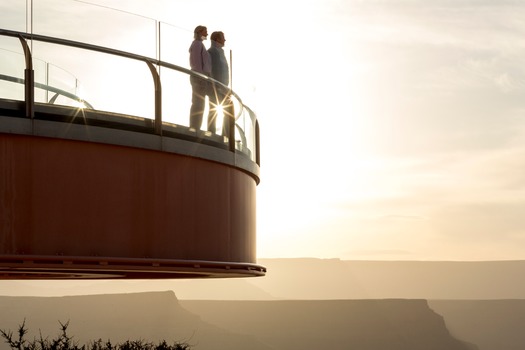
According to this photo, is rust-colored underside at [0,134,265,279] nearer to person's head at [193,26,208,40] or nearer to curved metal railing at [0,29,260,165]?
curved metal railing at [0,29,260,165]

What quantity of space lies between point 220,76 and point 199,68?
695mm

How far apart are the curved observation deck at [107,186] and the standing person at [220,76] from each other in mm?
563

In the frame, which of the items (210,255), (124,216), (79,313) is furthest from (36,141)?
(79,313)

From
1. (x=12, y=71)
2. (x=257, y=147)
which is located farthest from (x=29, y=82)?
(x=257, y=147)

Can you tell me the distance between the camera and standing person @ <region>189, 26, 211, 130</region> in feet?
52.5

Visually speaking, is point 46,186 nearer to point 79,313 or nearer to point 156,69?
point 156,69

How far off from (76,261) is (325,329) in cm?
17522

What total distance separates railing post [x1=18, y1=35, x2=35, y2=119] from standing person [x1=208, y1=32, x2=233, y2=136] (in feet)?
12.1

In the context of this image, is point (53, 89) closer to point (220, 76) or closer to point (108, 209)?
point (220, 76)

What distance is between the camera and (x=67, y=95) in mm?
15602

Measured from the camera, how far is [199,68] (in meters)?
16.5

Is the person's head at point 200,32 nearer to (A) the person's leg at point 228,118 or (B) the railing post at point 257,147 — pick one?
(A) the person's leg at point 228,118

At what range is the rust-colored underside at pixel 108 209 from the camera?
1302 centimetres

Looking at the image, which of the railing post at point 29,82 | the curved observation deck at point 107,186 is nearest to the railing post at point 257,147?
the curved observation deck at point 107,186
